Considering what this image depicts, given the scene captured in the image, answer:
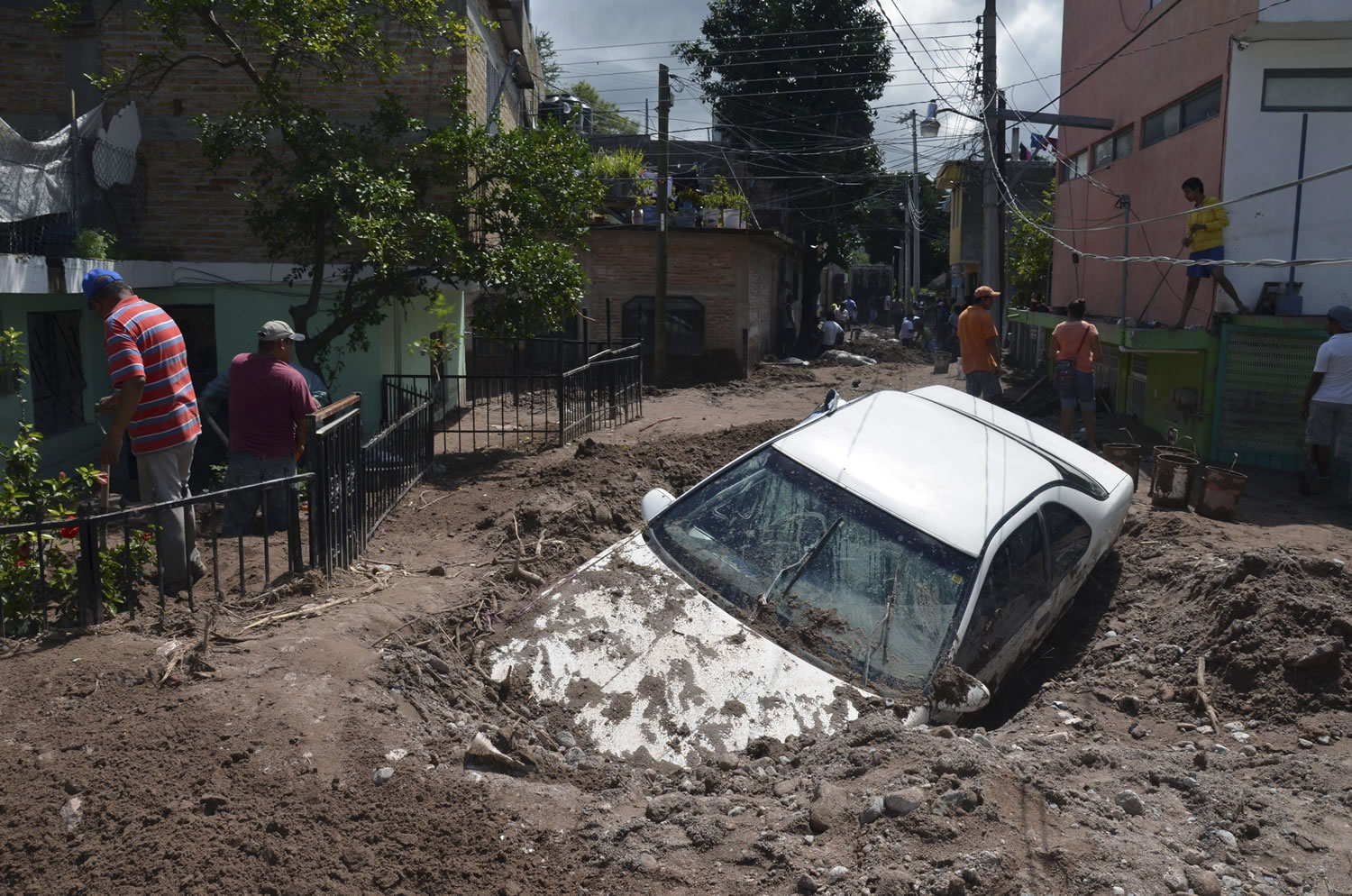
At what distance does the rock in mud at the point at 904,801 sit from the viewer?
352 cm

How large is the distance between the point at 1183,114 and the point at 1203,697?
10.9m

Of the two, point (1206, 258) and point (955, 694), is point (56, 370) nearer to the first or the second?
point (955, 694)

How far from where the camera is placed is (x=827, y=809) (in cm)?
360

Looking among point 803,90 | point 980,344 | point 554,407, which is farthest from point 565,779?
point 803,90

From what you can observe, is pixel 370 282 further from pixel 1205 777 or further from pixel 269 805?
pixel 1205 777

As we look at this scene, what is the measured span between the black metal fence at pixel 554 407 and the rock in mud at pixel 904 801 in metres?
8.14

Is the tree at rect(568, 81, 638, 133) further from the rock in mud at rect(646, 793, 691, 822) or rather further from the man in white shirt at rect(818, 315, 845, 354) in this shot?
the rock in mud at rect(646, 793, 691, 822)

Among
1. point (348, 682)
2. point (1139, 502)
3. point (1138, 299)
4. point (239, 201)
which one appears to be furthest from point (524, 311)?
point (1138, 299)

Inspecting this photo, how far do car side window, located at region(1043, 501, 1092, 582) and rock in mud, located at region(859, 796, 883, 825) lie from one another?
101 inches

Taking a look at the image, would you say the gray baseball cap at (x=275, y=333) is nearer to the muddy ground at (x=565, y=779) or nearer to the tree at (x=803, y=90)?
the muddy ground at (x=565, y=779)

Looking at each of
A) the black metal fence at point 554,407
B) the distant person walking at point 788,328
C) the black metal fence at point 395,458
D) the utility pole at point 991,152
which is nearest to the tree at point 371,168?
the black metal fence at point 554,407

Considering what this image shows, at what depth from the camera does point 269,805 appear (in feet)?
11.7

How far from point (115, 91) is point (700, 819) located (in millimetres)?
11946

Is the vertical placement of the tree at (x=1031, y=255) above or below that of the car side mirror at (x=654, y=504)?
above
